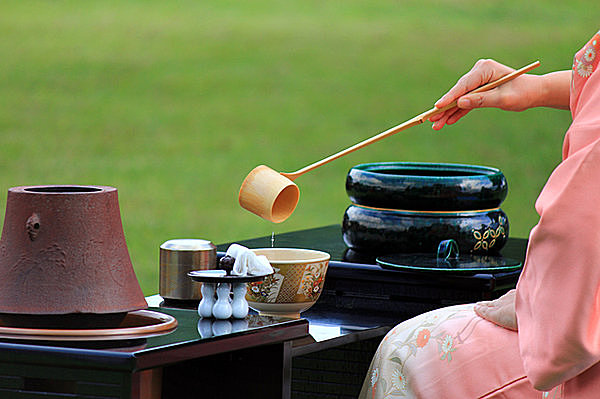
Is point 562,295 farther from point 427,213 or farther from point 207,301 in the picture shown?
point 427,213

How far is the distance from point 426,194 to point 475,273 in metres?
0.26

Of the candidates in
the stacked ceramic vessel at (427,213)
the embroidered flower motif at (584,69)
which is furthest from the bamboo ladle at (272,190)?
the embroidered flower motif at (584,69)

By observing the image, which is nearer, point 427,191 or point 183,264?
point 183,264

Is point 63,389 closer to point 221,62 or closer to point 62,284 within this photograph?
point 62,284

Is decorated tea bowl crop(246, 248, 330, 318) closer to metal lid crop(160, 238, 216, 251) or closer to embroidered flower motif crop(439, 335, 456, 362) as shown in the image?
metal lid crop(160, 238, 216, 251)

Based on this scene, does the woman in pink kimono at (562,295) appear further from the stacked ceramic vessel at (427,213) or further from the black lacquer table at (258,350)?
the stacked ceramic vessel at (427,213)

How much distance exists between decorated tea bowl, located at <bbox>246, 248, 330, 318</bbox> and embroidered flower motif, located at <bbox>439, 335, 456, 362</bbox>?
270 millimetres

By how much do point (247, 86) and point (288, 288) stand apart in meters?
5.80

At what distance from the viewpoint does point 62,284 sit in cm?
127

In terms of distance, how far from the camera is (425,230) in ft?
6.51

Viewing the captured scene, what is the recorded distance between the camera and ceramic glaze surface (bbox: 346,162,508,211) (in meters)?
1.98

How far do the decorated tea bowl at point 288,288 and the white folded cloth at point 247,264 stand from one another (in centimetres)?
18

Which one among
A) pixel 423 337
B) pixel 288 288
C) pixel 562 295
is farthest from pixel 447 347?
pixel 562 295

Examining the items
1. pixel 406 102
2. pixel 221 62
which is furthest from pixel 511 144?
pixel 221 62
